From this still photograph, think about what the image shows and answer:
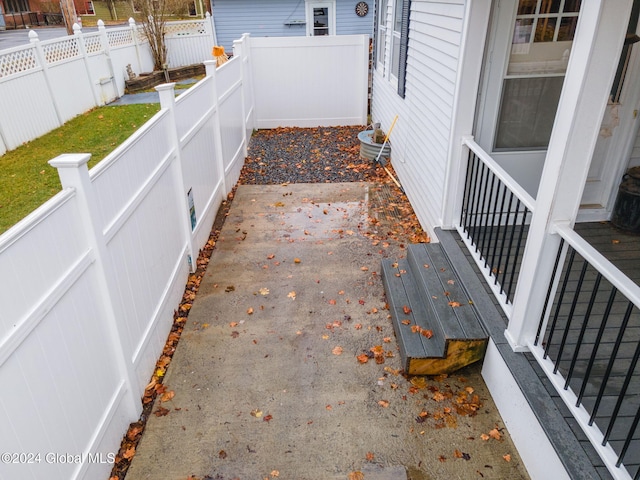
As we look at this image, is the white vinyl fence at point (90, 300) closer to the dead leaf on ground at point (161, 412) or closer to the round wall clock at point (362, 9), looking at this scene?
the dead leaf on ground at point (161, 412)

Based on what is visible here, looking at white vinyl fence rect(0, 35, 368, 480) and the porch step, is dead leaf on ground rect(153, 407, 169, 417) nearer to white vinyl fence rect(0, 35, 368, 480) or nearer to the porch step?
white vinyl fence rect(0, 35, 368, 480)

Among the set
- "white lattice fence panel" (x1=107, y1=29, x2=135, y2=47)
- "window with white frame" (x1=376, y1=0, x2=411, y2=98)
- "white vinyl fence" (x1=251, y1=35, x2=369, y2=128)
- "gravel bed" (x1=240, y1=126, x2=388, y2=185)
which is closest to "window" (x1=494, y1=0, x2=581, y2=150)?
"window with white frame" (x1=376, y1=0, x2=411, y2=98)

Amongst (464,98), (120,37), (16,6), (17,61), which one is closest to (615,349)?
(464,98)

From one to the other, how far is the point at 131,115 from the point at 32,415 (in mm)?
10623

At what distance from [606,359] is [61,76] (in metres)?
11.9

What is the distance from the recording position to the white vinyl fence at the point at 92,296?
1970 millimetres

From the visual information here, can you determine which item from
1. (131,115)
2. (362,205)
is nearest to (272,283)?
(362,205)

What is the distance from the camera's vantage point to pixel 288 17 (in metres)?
17.3

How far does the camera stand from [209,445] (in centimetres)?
300

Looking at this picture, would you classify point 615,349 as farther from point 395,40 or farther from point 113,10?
point 113,10

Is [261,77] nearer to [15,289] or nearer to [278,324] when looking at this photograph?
[278,324]

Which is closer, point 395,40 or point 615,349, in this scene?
point 615,349

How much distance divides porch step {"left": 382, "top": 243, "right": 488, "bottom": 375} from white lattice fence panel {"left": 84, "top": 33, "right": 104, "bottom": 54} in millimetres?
11629

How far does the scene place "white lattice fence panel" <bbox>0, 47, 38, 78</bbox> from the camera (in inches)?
352
